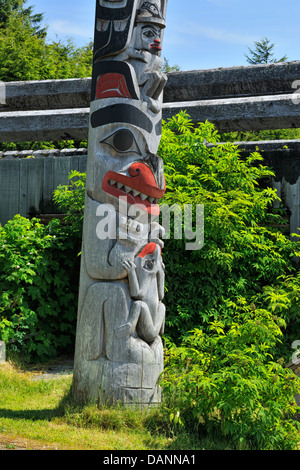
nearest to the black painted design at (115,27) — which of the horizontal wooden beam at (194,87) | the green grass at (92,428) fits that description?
the green grass at (92,428)

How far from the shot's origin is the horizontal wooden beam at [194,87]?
895 cm

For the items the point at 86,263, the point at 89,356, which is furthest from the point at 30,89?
the point at 89,356

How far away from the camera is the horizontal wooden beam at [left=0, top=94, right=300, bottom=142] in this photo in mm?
8648

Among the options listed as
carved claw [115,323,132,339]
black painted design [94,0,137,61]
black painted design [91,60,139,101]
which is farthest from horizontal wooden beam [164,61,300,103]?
carved claw [115,323,132,339]

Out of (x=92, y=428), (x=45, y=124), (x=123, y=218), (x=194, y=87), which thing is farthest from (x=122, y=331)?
(x=194, y=87)

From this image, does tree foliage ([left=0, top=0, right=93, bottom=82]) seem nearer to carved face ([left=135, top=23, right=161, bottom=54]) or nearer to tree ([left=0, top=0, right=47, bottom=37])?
tree ([left=0, top=0, right=47, bottom=37])

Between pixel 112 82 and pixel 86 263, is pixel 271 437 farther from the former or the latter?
pixel 112 82

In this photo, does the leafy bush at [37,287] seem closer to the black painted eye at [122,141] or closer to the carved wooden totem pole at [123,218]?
the carved wooden totem pole at [123,218]

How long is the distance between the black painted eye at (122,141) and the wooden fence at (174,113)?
3.38 metres

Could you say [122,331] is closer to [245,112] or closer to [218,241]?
[218,241]

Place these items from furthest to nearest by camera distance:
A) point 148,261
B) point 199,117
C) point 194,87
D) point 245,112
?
1. point 194,87
2. point 199,117
3. point 245,112
4. point 148,261

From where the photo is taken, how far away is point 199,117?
9.06 metres

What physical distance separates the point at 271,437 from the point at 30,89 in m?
6.76

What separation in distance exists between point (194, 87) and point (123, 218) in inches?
166
